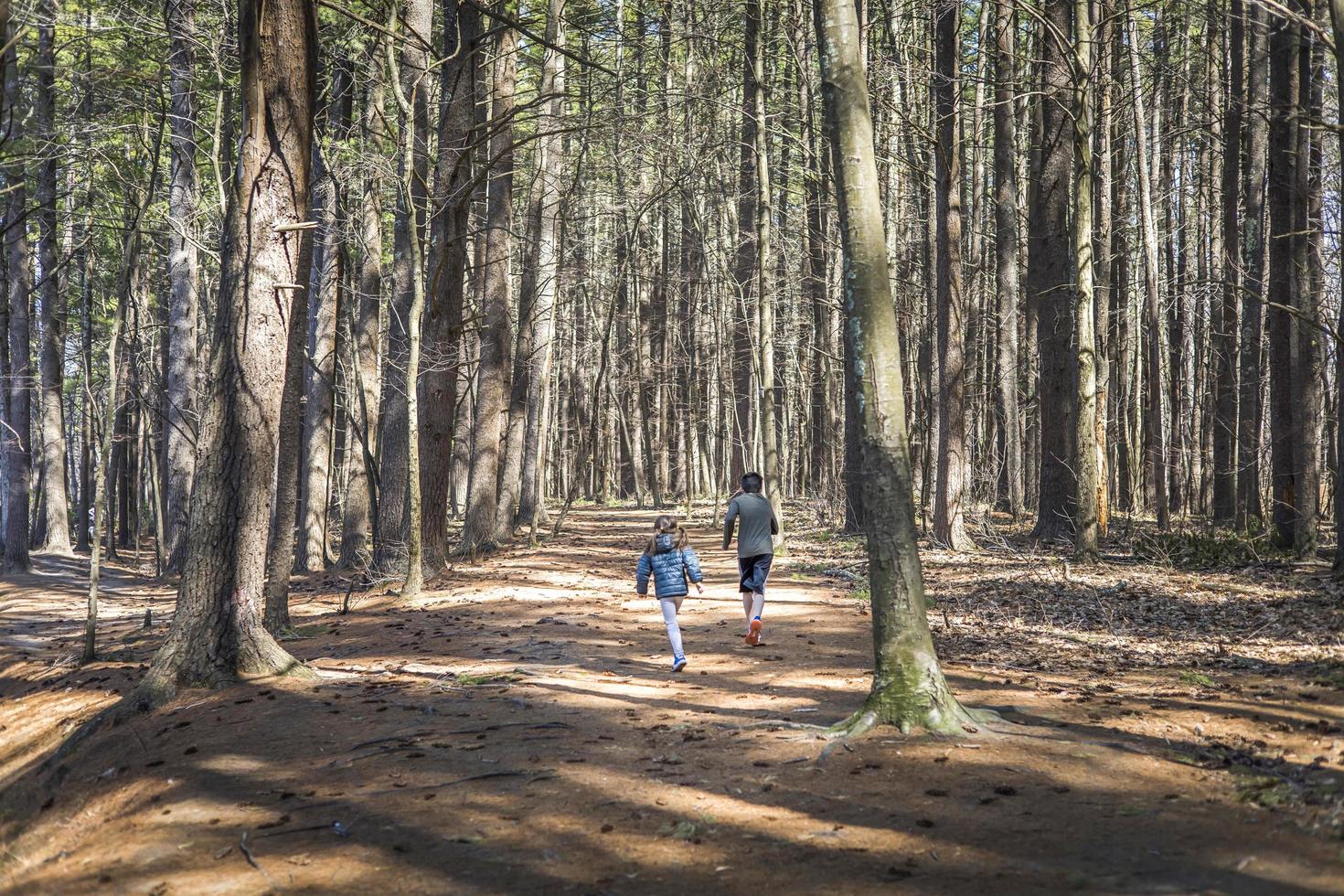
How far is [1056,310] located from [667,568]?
11302 millimetres

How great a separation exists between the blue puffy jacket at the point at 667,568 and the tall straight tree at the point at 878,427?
9.74 feet

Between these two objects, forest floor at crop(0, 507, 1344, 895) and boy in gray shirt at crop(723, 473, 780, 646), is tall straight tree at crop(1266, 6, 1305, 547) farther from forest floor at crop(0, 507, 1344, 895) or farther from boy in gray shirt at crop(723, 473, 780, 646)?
boy in gray shirt at crop(723, 473, 780, 646)

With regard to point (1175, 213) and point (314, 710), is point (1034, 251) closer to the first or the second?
point (314, 710)

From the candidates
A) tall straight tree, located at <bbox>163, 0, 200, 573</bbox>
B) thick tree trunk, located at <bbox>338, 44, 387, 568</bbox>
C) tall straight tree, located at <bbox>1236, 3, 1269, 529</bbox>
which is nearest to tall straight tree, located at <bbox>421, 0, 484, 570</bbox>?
thick tree trunk, located at <bbox>338, 44, 387, 568</bbox>

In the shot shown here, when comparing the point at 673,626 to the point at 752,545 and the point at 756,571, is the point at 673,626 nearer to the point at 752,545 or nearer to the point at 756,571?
the point at 756,571

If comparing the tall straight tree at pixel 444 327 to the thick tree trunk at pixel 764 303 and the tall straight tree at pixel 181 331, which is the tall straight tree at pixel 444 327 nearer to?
the thick tree trunk at pixel 764 303

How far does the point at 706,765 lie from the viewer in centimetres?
645

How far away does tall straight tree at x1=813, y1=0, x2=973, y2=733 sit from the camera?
6758mm

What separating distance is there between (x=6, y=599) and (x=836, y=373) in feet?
96.0

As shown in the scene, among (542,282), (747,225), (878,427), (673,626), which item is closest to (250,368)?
(673,626)

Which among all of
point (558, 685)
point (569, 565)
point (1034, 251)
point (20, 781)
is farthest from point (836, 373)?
point (20, 781)

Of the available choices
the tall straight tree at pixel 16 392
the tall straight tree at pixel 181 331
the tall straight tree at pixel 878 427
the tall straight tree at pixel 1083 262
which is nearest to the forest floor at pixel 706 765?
the tall straight tree at pixel 878 427

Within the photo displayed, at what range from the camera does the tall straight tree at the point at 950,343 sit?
1842 centimetres

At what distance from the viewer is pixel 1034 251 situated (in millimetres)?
19297
